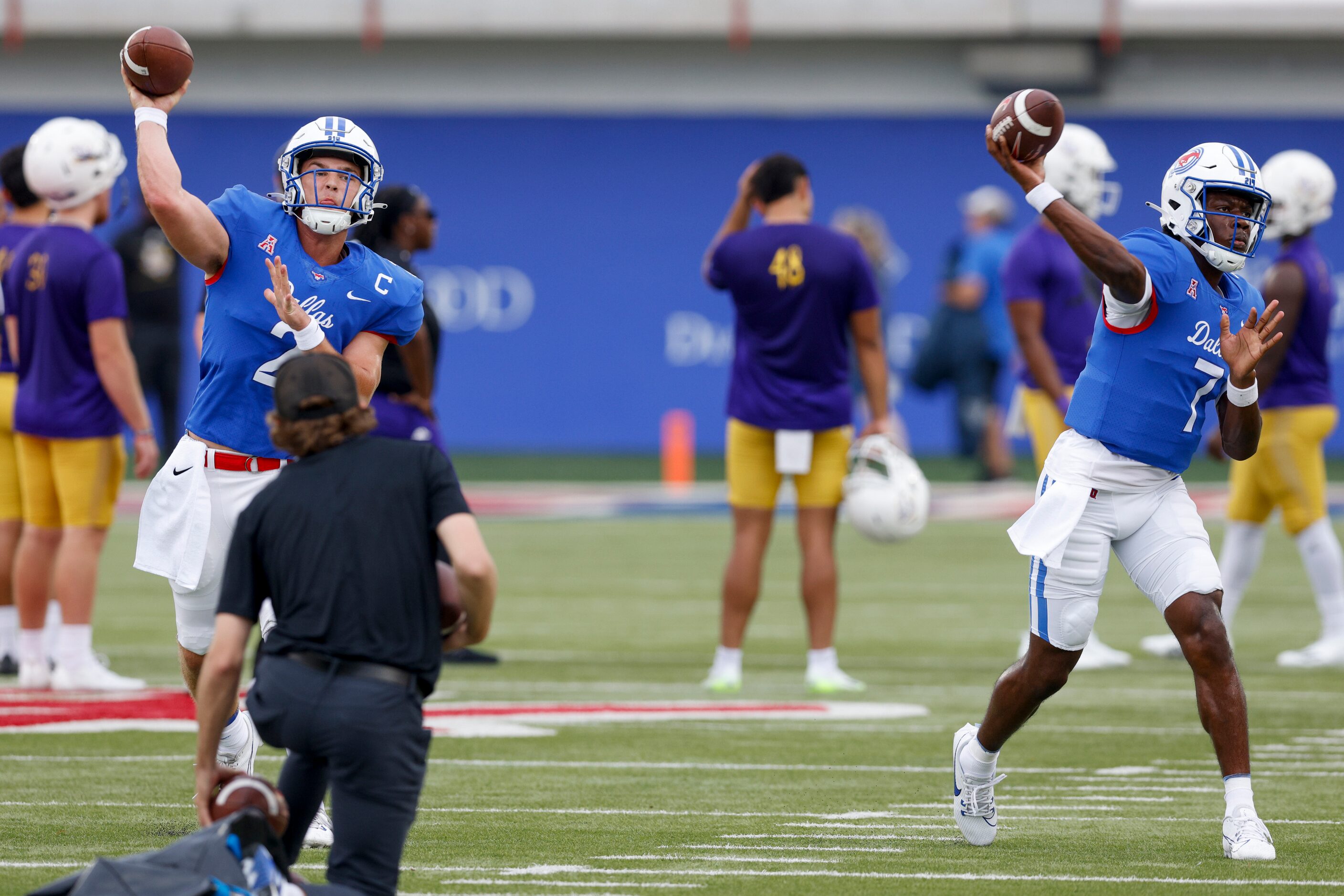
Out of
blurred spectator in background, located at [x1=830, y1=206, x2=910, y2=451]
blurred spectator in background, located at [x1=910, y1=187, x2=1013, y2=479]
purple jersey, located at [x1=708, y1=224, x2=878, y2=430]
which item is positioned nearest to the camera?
purple jersey, located at [x1=708, y1=224, x2=878, y2=430]

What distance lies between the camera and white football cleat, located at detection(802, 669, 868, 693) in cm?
931

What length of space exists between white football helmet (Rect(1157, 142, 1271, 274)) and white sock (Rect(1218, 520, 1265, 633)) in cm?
461

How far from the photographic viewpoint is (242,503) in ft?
18.8

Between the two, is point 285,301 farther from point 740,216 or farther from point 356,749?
point 740,216

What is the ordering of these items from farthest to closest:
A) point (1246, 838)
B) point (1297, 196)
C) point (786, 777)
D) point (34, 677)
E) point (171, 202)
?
Result: point (1297, 196), point (34, 677), point (786, 777), point (1246, 838), point (171, 202)

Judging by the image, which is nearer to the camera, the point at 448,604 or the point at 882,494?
the point at 448,604

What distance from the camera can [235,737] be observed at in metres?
5.75

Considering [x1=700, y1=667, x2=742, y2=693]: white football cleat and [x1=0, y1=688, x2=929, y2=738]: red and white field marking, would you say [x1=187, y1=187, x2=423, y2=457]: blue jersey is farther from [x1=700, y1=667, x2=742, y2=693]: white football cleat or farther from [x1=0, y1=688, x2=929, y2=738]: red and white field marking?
[x1=700, y1=667, x2=742, y2=693]: white football cleat

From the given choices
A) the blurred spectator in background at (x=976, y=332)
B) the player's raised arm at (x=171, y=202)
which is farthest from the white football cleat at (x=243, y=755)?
the blurred spectator in background at (x=976, y=332)

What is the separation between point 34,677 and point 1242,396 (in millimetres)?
5539

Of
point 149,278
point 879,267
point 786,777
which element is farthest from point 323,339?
point 879,267

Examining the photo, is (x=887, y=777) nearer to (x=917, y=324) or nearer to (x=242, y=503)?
(x=242, y=503)

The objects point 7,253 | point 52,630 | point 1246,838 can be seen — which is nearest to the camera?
point 1246,838

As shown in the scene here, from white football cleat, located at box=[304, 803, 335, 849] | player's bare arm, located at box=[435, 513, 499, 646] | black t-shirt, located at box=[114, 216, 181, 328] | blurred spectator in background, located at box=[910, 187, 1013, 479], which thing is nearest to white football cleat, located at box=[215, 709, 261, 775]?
white football cleat, located at box=[304, 803, 335, 849]
